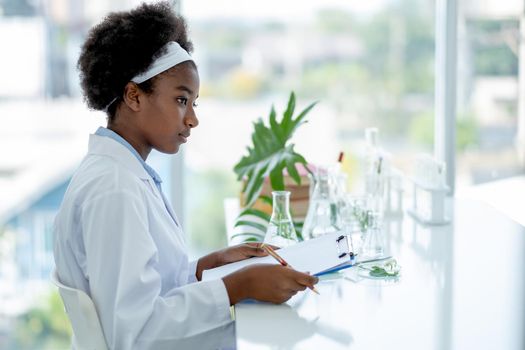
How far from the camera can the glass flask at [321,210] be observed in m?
2.00

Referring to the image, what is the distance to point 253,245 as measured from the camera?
1678 millimetres

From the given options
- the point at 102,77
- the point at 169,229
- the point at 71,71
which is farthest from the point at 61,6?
the point at 169,229

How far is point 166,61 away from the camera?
1530 mm

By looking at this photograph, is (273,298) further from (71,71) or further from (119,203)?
(71,71)

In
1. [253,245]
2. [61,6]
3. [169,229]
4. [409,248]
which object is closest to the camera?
[169,229]

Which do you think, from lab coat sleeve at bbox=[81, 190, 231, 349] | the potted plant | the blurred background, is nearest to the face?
lab coat sleeve at bbox=[81, 190, 231, 349]

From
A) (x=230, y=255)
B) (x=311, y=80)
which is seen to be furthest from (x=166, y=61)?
(x=311, y=80)

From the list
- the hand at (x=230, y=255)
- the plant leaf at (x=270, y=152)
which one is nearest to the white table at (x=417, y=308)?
the hand at (x=230, y=255)

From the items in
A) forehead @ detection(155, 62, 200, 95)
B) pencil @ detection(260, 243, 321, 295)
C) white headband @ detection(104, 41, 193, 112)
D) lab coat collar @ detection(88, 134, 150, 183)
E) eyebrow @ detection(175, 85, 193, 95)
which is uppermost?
white headband @ detection(104, 41, 193, 112)

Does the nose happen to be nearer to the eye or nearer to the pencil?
the eye

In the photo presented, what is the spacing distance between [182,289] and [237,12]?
1944mm

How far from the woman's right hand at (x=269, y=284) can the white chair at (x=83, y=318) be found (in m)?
0.25

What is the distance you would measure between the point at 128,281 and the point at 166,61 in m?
0.49

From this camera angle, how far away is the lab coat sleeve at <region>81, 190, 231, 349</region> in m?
1.29
